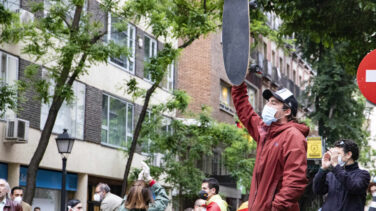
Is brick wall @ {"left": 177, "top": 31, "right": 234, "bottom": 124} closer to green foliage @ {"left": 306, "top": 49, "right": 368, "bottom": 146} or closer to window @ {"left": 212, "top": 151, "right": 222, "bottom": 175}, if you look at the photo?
window @ {"left": 212, "top": 151, "right": 222, "bottom": 175}

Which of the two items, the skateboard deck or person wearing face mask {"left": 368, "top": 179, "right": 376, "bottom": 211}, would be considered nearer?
the skateboard deck

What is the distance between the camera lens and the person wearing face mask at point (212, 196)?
10.9 meters

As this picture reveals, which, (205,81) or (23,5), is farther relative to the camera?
(205,81)

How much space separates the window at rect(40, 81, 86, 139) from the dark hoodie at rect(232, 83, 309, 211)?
62.0ft

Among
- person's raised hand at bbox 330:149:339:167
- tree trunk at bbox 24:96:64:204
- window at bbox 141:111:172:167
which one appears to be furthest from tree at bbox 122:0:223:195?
person's raised hand at bbox 330:149:339:167

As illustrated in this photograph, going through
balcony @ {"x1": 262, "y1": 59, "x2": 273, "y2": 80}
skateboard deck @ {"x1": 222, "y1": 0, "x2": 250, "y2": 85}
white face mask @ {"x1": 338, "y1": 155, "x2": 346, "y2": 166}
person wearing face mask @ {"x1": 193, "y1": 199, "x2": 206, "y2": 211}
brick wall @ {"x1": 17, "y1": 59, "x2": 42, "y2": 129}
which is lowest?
person wearing face mask @ {"x1": 193, "y1": 199, "x2": 206, "y2": 211}

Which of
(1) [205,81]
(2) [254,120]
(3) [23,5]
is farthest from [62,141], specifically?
(1) [205,81]

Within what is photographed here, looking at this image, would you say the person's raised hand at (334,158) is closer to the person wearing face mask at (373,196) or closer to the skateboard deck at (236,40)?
the person wearing face mask at (373,196)

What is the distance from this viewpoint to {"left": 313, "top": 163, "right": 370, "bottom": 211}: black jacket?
26.4 feet

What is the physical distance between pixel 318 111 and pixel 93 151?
37.1 ft

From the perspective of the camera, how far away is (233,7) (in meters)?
6.52

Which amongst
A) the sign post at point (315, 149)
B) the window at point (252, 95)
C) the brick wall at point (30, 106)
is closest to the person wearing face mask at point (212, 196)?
the sign post at point (315, 149)

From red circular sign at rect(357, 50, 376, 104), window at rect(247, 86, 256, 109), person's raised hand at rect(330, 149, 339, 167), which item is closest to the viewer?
person's raised hand at rect(330, 149, 339, 167)

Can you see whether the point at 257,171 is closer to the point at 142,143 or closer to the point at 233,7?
the point at 233,7
